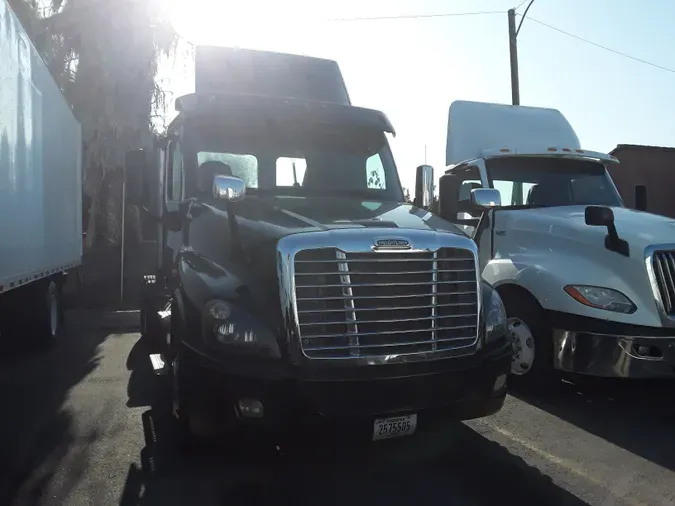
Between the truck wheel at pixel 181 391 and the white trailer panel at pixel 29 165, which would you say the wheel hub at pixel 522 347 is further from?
the white trailer panel at pixel 29 165

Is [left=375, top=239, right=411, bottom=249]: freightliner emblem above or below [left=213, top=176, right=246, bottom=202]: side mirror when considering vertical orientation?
below

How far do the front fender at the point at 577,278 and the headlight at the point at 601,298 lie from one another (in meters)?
0.04

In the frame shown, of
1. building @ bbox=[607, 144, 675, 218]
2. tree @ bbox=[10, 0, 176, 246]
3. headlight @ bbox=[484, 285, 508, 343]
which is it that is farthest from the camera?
building @ bbox=[607, 144, 675, 218]

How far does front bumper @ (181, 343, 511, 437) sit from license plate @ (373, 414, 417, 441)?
0.04 m

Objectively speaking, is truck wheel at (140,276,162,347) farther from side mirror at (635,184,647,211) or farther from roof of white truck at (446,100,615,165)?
side mirror at (635,184,647,211)

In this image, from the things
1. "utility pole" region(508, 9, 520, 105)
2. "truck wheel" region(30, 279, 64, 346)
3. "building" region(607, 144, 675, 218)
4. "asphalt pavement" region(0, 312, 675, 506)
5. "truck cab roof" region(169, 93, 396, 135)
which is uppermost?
"utility pole" region(508, 9, 520, 105)

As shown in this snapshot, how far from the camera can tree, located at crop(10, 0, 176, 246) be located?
20578 mm

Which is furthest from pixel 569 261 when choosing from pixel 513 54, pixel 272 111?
pixel 513 54

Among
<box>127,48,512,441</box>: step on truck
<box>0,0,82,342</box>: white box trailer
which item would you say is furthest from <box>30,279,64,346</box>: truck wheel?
<box>127,48,512,441</box>: step on truck

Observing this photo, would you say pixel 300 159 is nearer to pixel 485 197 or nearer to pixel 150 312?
pixel 485 197

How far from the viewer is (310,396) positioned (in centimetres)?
362

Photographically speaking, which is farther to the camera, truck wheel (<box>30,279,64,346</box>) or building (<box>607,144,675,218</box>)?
building (<box>607,144,675,218</box>)

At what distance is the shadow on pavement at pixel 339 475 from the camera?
3.81 meters

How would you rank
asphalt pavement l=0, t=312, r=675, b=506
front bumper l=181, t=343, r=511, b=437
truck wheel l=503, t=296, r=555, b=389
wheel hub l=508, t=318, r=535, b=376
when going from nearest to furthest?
front bumper l=181, t=343, r=511, b=437 → asphalt pavement l=0, t=312, r=675, b=506 → truck wheel l=503, t=296, r=555, b=389 → wheel hub l=508, t=318, r=535, b=376
